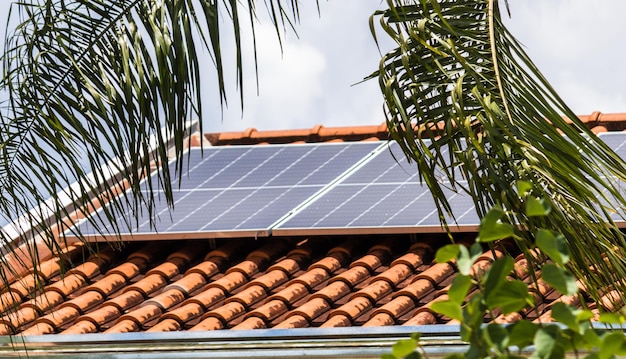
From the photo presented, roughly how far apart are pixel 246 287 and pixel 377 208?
1.51 meters

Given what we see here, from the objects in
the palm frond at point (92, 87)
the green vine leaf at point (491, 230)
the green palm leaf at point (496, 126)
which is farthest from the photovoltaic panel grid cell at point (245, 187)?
the green vine leaf at point (491, 230)

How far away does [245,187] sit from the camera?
11148mm

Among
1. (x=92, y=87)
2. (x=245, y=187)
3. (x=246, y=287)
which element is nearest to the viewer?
(x=92, y=87)

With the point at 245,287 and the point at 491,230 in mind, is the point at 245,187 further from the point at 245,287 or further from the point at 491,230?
the point at 491,230

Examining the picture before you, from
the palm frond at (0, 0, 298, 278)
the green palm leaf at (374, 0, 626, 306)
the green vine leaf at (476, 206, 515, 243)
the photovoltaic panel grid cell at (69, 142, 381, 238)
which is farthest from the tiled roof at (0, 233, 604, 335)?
the green vine leaf at (476, 206, 515, 243)

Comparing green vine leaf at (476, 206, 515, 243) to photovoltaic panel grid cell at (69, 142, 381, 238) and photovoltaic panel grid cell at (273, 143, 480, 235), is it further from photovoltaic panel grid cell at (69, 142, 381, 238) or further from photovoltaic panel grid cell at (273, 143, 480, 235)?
photovoltaic panel grid cell at (69, 142, 381, 238)

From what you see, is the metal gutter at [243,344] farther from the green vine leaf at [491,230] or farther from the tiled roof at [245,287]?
the green vine leaf at [491,230]

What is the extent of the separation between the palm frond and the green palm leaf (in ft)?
2.30

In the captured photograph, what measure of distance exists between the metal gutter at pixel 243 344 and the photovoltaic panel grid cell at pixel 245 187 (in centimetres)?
250

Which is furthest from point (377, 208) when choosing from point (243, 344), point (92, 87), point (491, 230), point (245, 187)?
point (491, 230)

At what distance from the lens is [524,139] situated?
5.23 meters

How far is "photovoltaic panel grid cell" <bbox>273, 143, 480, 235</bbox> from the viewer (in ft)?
31.4

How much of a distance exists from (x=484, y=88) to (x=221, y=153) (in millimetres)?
7113

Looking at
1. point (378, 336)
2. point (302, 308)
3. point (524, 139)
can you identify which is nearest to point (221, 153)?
point (302, 308)
